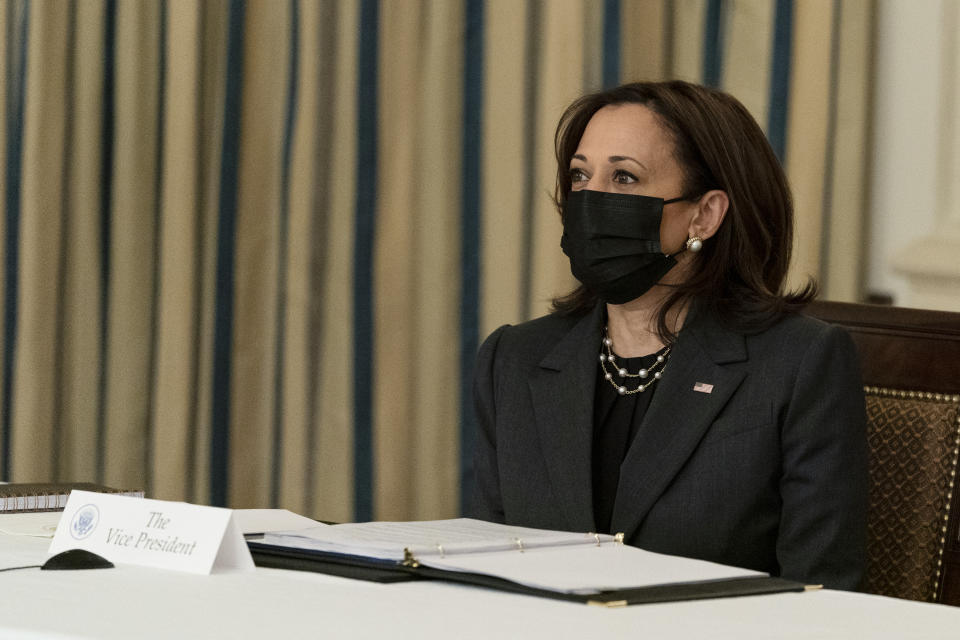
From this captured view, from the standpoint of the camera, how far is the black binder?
1104 mm

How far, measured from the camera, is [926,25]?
278cm

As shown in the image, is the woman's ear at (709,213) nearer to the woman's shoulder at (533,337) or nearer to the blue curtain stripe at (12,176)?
the woman's shoulder at (533,337)

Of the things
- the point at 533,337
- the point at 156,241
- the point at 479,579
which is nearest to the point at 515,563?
the point at 479,579

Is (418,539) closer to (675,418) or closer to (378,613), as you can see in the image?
(378,613)

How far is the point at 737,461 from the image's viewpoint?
1826 millimetres

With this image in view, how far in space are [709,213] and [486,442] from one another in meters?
0.54

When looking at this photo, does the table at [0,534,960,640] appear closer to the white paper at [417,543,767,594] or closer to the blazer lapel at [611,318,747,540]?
the white paper at [417,543,767,594]

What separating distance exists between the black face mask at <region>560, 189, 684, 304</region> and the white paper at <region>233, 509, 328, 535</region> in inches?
27.4

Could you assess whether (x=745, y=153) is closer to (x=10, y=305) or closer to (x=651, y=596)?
(x=651, y=596)

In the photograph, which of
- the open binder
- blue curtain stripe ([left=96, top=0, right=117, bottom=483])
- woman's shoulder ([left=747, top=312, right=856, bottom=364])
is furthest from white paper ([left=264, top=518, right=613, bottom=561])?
blue curtain stripe ([left=96, top=0, right=117, bottom=483])

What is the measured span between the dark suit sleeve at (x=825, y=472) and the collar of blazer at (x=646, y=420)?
0.38 feet

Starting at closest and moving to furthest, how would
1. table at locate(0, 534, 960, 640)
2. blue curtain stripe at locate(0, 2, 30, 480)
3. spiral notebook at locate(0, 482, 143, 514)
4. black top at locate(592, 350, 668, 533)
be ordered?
table at locate(0, 534, 960, 640)
spiral notebook at locate(0, 482, 143, 514)
black top at locate(592, 350, 668, 533)
blue curtain stripe at locate(0, 2, 30, 480)

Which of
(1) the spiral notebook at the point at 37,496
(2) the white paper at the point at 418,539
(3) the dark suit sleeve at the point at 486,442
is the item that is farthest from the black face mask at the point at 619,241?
(1) the spiral notebook at the point at 37,496

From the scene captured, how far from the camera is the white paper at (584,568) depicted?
44.3 inches
